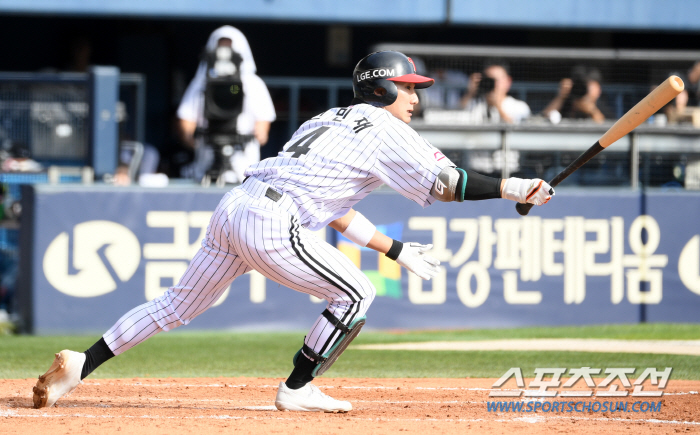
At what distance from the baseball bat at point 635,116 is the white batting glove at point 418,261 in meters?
0.48

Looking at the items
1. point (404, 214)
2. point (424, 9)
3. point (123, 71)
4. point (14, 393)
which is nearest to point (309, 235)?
point (14, 393)

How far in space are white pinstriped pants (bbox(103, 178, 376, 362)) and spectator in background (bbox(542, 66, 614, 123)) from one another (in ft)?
17.7

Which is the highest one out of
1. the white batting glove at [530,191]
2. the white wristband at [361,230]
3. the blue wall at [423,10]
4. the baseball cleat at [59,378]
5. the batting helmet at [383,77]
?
the blue wall at [423,10]

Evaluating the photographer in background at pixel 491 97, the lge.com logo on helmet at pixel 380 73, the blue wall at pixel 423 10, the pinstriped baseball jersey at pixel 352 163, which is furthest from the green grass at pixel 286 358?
the blue wall at pixel 423 10

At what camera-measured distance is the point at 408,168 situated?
13.2 ft

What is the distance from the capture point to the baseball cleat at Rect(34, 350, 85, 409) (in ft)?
13.8

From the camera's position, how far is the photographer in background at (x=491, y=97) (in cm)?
895

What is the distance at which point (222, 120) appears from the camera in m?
8.33

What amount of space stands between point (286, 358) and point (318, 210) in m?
2.70

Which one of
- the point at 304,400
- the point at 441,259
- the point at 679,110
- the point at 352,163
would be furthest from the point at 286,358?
the point at 679,110

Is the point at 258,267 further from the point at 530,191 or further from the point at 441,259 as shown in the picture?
the point at 441,259

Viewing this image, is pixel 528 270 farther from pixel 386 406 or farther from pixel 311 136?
pixel 311 136

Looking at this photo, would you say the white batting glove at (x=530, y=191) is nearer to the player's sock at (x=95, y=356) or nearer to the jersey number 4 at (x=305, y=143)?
the jersey number 4 at (x=305, y=143)

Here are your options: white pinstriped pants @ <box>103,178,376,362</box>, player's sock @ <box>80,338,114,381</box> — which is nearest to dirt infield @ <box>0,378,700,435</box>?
player's sock @ <box>80,338,114,381</box>
